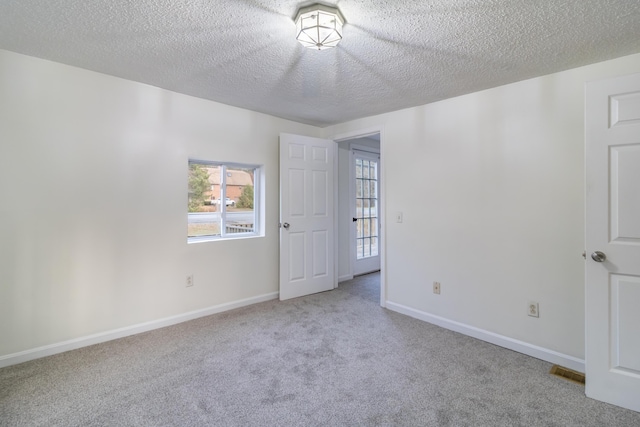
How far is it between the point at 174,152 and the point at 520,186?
3.24 m

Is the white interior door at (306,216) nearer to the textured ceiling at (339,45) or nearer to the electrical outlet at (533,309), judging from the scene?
the textured ceiling at (339,45)

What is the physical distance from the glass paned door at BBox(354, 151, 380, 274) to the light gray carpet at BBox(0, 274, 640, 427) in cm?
Answer: 222

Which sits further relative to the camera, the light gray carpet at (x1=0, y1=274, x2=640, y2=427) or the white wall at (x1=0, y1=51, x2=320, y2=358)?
the white wall at (x1=0, y1=51, x2=320, y2=358)

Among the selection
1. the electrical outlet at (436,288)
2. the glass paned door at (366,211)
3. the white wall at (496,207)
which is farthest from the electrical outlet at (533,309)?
the glass paned door at (366,211)

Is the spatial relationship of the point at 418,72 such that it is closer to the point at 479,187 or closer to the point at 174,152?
the point at 479,187

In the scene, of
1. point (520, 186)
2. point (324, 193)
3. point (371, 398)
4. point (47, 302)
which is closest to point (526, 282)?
point (520, 186)

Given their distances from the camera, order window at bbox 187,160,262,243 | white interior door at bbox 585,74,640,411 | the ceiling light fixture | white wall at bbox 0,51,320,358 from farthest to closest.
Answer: window at bbox 187,160,262,243
white wall at bbox 0,51,320,358
white interior door at bbox 585,74,640,411
the ceiling light fixture

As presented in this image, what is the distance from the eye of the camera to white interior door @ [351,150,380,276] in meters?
4.87

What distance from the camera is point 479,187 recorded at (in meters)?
2.74

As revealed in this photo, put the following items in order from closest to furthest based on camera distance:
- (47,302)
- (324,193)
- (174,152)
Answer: (47,302) → (174,152) → (324,193)

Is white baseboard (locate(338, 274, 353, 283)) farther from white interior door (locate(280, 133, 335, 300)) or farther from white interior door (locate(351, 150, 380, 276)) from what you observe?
white interior door (locate(280, 133, 335, 300))

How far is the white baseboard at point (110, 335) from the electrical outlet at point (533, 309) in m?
2.80

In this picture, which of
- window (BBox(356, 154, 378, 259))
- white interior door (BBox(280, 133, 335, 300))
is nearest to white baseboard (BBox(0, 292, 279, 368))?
white interior door (BBox(280, 133, 335, 300))

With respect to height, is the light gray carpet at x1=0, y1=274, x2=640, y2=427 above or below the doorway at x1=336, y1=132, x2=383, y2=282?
below
